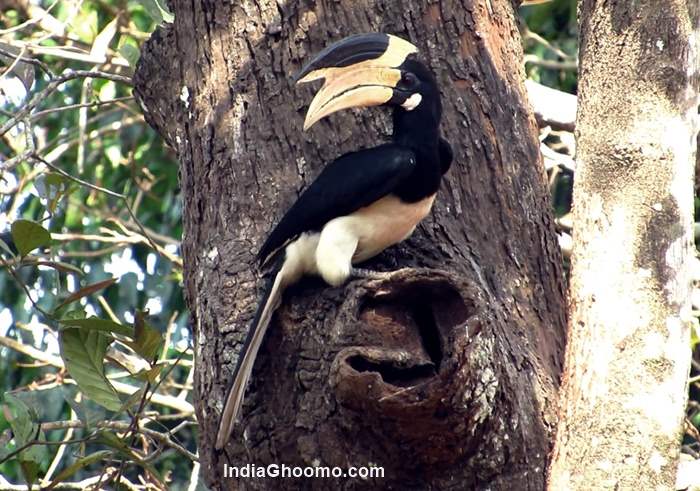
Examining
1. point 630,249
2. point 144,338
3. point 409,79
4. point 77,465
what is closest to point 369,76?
point 409,79

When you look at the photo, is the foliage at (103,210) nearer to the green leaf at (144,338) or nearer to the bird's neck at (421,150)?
the green leaf at (144,338)

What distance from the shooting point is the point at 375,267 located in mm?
3176

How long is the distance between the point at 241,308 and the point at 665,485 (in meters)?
1.15

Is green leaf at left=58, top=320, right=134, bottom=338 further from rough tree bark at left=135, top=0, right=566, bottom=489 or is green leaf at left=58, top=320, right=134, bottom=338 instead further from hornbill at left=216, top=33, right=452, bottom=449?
hornbill at left=216, top=33, right=452, bottom=449

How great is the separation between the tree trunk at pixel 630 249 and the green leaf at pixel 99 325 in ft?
4.10

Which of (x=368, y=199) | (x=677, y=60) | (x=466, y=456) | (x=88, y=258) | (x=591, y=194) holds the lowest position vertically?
(x=88, y=258)

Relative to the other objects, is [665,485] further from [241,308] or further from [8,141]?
[8,141]

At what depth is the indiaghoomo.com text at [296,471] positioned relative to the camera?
2.35m

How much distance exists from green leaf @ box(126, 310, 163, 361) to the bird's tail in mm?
362

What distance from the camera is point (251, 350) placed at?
2.53 meters

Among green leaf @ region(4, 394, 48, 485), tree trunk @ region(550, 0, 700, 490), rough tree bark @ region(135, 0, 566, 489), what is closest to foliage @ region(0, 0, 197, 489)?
green leaf @ region(4, 394, 48, 485)

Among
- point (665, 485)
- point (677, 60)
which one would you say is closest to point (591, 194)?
point (677, 60)

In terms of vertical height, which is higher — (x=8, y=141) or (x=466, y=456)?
(x=466, y=456)

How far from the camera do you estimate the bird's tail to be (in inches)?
98.0
